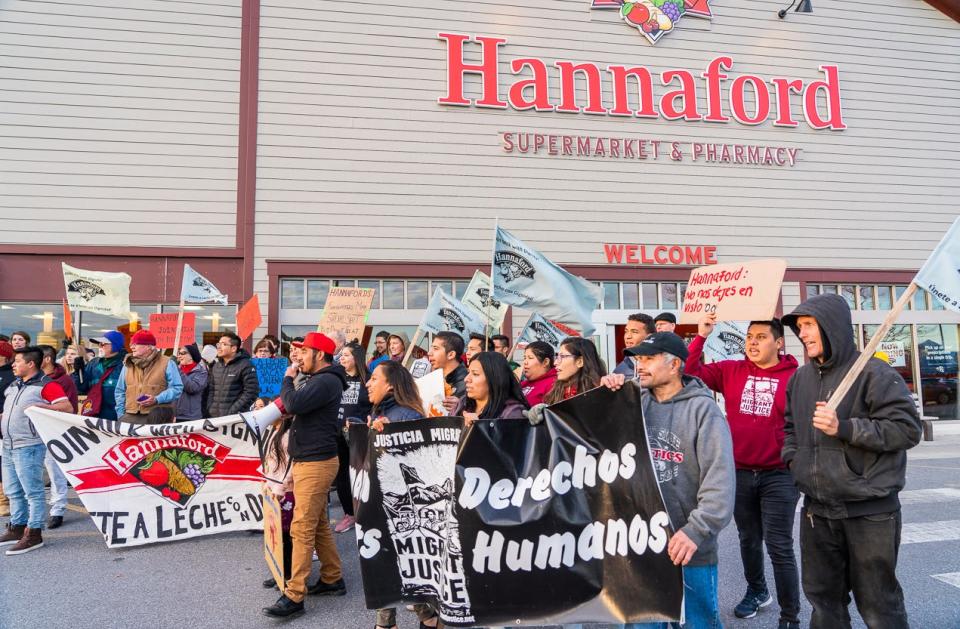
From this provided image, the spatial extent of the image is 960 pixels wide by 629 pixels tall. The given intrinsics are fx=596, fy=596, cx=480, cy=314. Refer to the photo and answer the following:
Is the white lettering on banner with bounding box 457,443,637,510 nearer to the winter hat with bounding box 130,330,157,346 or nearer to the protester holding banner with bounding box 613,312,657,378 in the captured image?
the protester holding banner with bounding box 613,312,657,378

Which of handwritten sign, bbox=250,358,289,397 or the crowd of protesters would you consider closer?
the crowd of protesters

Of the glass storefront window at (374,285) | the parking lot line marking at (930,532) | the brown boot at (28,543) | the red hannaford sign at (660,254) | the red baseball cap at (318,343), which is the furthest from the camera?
the red hannaford sign at (660,254)

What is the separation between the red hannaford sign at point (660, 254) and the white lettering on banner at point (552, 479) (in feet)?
35.5

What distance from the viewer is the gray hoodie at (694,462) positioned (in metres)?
2.74

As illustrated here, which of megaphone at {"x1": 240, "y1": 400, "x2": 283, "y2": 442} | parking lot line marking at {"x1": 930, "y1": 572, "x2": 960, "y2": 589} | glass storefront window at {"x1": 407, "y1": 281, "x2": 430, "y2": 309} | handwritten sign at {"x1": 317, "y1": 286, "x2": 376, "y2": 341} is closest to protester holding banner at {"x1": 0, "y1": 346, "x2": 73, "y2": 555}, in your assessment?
megaphone at {"x1": 240, "y1": 400, "x2": 283, "y2": 442}

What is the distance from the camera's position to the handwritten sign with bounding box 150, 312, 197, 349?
9062 mm

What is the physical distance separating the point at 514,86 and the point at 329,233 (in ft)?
17.5

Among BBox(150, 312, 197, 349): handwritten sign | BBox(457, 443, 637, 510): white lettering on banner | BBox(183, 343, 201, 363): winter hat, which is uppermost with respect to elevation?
BBox(150, 312, 197, 349): handwritten sign

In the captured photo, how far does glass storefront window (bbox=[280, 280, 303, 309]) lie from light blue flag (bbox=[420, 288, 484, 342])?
186 inches

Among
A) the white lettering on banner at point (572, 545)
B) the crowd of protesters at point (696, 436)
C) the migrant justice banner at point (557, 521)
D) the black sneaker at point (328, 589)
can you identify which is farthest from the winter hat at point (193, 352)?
the white lettering on banner at point (572, 545)

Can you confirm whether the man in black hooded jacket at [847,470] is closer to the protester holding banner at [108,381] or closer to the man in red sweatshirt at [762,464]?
the man in red sweatshirt at [762,464]

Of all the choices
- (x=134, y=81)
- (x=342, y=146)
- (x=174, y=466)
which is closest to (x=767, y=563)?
(x=174, y=466)

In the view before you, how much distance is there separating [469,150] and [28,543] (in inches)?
407

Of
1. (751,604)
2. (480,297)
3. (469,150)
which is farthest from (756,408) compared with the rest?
(469,150)
